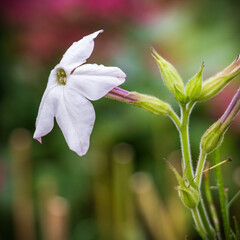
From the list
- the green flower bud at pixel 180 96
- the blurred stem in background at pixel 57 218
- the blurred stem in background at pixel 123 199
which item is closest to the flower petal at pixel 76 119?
the green flower bud at pixel 180 96

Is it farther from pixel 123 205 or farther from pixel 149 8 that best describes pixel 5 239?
pixel 149 8

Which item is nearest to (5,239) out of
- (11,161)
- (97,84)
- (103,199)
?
(11,161)

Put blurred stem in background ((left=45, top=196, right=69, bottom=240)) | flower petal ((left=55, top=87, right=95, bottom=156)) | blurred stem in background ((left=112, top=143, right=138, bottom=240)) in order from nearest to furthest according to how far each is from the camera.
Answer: flower petal ((left=55, top=87, right=95, bottom=156))
blurred stem in background ((left=45, top=196, right=69, bottom=240))
blurred stem in background ((left=112, top=143, right=138, bottom=240))

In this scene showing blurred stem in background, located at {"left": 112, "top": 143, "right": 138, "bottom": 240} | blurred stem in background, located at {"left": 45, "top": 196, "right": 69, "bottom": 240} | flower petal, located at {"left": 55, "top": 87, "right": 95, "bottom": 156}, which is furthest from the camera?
blurred stem in background, located at {"left": 112, "top": 143, "right": 138, "bottom": 240}

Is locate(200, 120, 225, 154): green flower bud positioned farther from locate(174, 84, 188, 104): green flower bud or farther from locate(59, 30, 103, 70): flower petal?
locate(59, 30, 103, 70): flower petal

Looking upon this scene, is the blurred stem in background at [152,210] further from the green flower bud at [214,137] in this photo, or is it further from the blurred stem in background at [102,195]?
the green flower bud at [214,137]

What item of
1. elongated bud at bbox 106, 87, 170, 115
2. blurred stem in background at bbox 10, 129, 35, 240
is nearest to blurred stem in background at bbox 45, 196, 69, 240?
blurred stem in background at bbox 10, 129, 35, 240

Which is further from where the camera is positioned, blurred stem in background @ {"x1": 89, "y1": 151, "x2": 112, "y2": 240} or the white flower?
blurred stem in background @ {"x1": 89, "y1": 151, "x2": 112, "y2": 240}
